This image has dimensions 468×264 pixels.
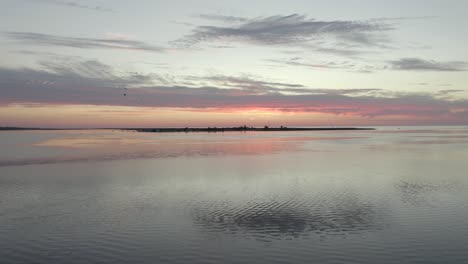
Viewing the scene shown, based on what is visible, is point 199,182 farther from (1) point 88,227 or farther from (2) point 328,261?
(2) point 328,261

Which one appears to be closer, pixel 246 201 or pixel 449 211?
pixel 449 211

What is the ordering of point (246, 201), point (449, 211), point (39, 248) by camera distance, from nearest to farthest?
point (39, 248), point (449, 211), point (246, 201)

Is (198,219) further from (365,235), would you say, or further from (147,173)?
(147,173)

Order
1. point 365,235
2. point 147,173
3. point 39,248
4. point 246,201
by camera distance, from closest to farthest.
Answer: point 39,248, point 365,235, point 246,201, point 147,173

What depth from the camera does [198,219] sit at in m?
17.9

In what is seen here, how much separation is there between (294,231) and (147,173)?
20505 mm

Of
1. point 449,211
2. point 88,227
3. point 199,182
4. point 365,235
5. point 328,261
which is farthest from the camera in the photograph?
point 199,182

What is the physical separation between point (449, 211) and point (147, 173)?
2316 cm

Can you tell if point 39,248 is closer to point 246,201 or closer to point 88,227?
point 88,227

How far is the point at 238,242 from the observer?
14523mm

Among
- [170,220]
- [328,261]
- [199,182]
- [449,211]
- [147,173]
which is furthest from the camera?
[147,173]

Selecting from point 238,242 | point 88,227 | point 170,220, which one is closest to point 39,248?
point 88,227

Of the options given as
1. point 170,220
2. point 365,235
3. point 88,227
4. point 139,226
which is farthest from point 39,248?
point 365,235

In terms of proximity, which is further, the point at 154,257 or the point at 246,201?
the point at 246,201
